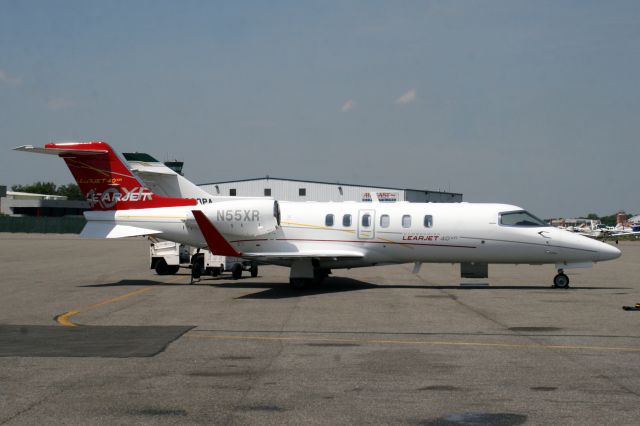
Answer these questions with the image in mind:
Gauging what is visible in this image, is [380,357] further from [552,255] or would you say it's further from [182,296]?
[552,255]

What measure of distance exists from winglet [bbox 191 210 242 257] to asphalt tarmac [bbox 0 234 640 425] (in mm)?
1325

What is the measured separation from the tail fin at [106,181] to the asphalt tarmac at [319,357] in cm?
388

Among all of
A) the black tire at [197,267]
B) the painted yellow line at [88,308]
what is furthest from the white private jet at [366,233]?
the painted yellow line at [88,308]

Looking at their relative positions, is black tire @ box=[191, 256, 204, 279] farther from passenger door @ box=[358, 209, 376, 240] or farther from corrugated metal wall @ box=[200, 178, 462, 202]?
corrugated metal wall @ box=[200, 178, 462, 202]

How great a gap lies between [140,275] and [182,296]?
29.9ft

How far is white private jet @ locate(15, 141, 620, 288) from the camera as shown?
21.9m

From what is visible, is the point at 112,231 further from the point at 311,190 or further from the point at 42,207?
the point at 42,207

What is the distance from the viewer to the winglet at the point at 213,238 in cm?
2039

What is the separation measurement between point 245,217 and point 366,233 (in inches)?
152

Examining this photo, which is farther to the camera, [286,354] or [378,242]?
[378,242]

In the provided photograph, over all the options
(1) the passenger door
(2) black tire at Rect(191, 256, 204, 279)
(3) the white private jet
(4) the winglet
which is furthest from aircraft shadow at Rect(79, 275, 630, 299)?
(1) the passenger door

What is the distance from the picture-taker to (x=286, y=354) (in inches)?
428

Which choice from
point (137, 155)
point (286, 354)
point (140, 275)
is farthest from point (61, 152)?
point (137, 155)

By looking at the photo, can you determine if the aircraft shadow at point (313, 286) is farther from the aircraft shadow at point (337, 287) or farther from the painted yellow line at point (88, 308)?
the painted yellow line at point (88, 308)
